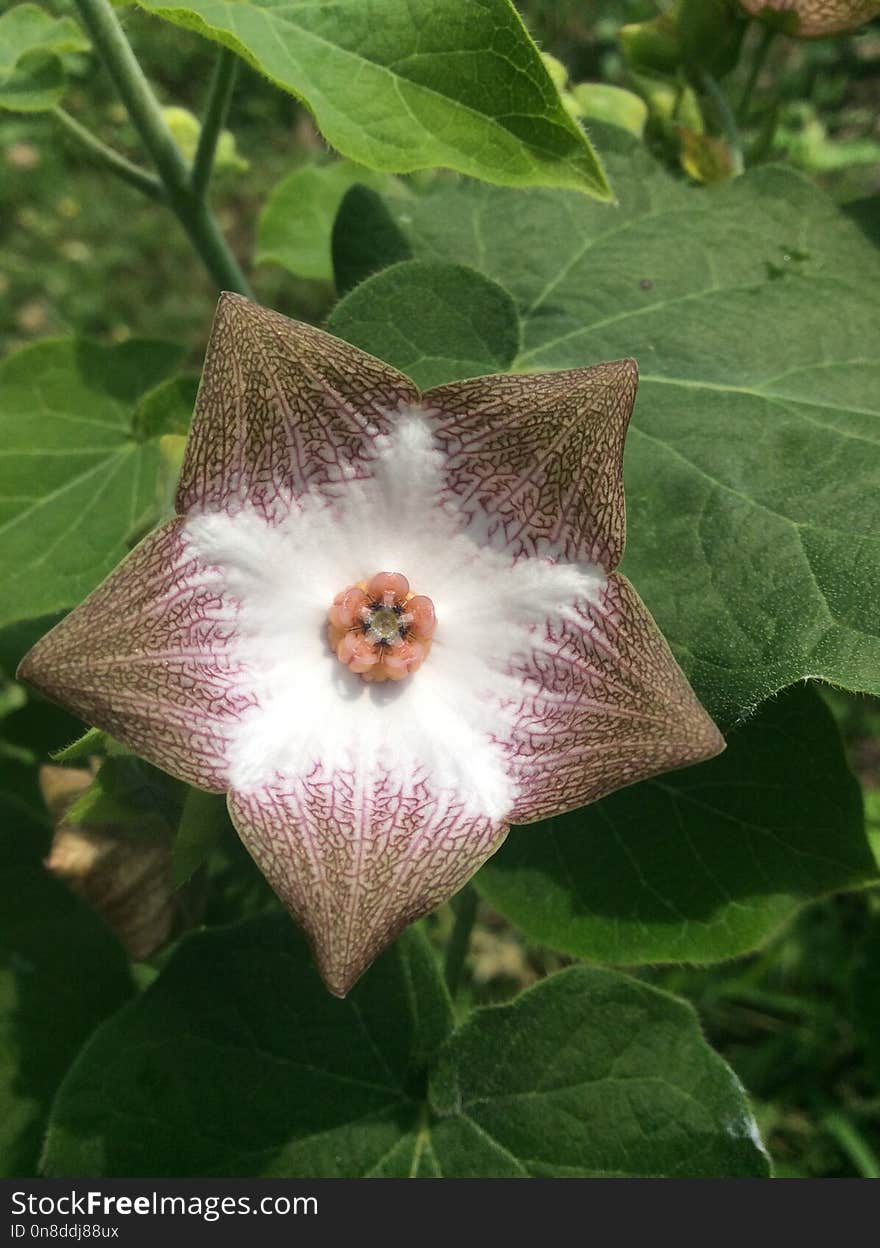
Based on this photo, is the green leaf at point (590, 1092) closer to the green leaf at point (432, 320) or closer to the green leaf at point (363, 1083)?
the green leaf at point (363, 1083)

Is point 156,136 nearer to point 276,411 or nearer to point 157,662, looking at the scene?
point 276,411

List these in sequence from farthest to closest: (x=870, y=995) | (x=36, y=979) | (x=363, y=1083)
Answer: (x=870, y=995)
(x=36, y=979)
(x=363, y=1083)

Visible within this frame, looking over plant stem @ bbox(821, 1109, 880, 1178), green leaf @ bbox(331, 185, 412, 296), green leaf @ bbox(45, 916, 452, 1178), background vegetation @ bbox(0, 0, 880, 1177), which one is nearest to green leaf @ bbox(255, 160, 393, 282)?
background vegetation @ bbox(0, 0, 880, 1177)

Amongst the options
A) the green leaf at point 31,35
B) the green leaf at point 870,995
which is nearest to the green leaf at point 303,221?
the green leaf at point 31,35

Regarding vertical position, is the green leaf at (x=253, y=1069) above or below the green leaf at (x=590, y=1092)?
below

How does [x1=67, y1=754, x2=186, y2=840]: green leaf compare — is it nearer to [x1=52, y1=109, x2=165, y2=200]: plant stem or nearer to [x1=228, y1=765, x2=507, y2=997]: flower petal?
[x1=228, y1=765, x2=507, y2=997]: flower petal

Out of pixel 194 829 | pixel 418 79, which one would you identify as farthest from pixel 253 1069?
pixel 418 79
